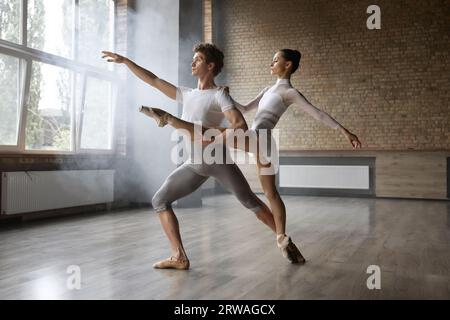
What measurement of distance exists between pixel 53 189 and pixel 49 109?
3.51ft

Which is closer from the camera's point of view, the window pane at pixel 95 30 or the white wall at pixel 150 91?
the window pane at pixel 95 30

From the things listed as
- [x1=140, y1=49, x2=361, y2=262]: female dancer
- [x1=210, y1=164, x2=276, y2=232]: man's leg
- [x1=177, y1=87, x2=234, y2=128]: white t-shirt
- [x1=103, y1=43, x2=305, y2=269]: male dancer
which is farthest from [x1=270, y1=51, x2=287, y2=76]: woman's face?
[x1=210, y1=164, x2=276, y2=232]: man's leg

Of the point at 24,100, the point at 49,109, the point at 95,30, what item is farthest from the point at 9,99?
the point at 95,30

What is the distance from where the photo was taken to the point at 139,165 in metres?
7.09

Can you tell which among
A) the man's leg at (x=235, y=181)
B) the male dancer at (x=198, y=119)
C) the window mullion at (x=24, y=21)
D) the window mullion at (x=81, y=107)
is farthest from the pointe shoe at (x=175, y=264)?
the window mullion at (x=81, y=107)

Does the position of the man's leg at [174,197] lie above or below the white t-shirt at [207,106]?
below

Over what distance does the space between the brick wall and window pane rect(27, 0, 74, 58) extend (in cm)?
422

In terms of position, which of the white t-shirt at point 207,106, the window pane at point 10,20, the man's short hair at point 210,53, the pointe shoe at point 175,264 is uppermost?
the window pane at point 10,20

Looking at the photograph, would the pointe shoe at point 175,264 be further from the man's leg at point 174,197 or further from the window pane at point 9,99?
the window pane at point 9,99

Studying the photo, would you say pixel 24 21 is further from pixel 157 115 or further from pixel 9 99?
pixel 157 115

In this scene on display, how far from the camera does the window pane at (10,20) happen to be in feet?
16.7

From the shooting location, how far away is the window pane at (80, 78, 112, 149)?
661 centimetres

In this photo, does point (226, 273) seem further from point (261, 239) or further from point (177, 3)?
point (177, 3)
